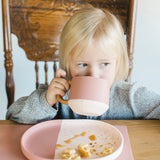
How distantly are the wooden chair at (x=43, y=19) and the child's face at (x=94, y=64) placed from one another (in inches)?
15.8

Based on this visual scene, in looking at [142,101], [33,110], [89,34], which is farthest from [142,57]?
[33,110]

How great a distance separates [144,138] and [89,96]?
0.69ft

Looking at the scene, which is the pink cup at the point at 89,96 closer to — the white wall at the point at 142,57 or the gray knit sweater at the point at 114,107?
the gray knit sweater at the point at 114,107

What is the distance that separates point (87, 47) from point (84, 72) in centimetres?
8

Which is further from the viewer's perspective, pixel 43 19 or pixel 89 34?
pixel 43 19

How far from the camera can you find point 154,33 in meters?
1.38

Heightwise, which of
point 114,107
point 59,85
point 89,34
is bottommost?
point 114,107

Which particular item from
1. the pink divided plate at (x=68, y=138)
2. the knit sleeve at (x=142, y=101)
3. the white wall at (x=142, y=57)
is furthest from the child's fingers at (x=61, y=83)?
the white wall at (x=142, y=57)

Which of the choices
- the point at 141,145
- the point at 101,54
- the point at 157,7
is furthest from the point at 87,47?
the point at 157,7

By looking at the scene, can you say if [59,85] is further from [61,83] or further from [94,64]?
[94,64]

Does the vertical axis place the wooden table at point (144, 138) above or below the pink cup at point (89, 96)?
below

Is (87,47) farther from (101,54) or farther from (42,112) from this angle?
(42,112)

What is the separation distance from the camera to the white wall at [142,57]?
1327mm

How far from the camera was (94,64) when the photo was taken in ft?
2.18
